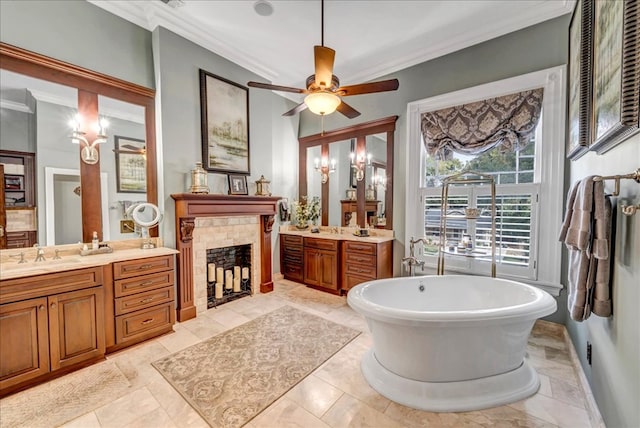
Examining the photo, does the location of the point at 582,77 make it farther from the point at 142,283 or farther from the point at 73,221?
the point at 73,221

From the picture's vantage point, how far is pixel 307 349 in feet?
8.26

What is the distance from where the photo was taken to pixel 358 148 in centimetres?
429

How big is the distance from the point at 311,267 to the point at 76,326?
112 inches

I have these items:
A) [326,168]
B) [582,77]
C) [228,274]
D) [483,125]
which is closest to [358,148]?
[326,168]

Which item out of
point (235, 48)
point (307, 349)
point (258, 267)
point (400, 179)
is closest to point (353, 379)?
point (307, 349)

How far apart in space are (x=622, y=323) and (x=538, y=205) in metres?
1.80

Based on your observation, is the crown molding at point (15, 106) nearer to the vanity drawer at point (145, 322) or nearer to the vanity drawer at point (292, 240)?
the vanity drawer at point (145, 322)

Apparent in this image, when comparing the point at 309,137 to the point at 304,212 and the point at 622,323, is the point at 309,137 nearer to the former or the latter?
the point at 304,212

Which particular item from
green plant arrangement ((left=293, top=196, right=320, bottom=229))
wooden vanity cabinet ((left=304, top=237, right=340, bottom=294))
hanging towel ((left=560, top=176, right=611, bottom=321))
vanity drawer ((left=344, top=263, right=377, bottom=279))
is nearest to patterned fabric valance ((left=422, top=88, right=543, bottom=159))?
hanging towel ((left=560, top=176, right=611, bottom=321))

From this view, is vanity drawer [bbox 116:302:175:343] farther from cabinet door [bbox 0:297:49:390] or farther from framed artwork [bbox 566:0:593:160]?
framed artwork [bbox 566:0:593:160]

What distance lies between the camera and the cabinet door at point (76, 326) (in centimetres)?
208

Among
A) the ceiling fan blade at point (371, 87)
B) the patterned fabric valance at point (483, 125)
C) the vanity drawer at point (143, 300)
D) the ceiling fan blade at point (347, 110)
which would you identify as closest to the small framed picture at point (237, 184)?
the vanity drawer at point (143, 300)

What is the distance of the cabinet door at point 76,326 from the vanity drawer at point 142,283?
157mm

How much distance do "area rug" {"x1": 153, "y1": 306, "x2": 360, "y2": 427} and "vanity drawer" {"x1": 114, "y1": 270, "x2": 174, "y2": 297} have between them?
27.9 inches
